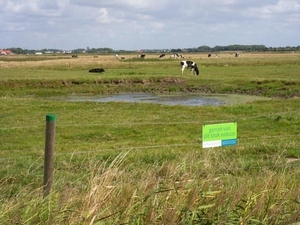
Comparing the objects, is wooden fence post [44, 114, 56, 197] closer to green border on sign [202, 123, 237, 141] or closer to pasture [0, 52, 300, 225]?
pasture [0, 52, 300, 225]

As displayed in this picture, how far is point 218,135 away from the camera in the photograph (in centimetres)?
720

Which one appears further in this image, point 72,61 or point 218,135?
point 72,61

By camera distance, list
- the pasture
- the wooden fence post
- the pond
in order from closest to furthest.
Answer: the pasture
the wooden fence post
the pond

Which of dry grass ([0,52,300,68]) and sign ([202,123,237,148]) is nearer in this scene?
sign ([202,123,237,148])

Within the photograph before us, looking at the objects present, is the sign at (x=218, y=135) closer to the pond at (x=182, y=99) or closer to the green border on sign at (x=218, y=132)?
the green border on sign at (x=218, y=132)

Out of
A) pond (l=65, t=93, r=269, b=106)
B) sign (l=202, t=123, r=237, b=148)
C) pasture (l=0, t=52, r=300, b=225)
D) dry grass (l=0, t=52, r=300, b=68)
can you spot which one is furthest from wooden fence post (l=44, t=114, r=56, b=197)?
dry grass (l=0, t=52, r=300, b=68)

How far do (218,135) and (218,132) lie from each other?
0.05m

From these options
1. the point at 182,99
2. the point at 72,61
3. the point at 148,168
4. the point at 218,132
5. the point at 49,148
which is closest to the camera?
the point at 49,148

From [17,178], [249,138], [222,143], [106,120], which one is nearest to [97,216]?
[222,143]

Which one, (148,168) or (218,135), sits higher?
(218,135)

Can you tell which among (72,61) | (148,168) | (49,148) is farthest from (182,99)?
(72,61)

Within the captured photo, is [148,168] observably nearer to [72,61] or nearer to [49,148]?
[49,148]

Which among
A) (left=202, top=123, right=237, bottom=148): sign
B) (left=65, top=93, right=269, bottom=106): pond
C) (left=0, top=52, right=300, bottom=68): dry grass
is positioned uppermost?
(left=202, top=123, right=237, bottom=148): sign

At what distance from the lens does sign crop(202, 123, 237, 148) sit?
7051 mm
